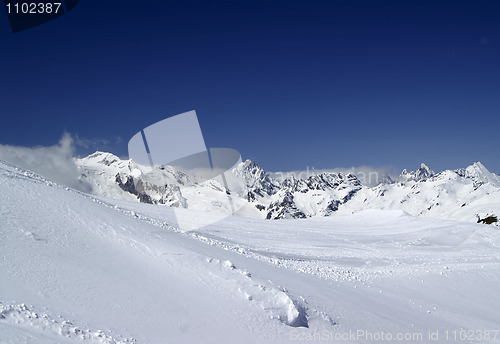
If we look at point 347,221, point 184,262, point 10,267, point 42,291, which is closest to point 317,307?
point 184,262

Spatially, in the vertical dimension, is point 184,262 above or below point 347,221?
above

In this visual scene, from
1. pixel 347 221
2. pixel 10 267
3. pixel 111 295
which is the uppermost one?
pixel 10 267

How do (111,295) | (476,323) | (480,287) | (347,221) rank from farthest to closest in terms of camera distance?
1. (347,221)
2. (480,287)
3. (476,323)
4. (111,295)

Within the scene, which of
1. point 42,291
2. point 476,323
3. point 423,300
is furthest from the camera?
point 423,300

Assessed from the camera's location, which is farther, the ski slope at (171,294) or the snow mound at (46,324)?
the ski slope at (171,294)

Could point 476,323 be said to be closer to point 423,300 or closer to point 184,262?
point 423,300

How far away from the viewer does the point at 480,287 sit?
23.6 m

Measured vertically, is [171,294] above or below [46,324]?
below

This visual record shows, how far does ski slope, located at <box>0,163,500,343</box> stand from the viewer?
29.0ft

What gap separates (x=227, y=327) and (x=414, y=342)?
758 cm

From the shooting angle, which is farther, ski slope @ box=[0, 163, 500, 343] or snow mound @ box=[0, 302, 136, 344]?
ski slope @ box=[0, 163, 500, 343]

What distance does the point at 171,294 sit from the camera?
11047 mm

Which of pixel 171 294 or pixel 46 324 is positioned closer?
pixel 46 324

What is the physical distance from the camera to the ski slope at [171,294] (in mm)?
8828
